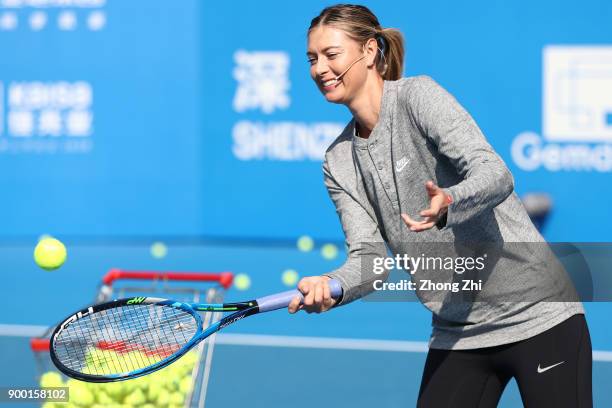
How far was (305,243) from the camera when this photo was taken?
24.9ft

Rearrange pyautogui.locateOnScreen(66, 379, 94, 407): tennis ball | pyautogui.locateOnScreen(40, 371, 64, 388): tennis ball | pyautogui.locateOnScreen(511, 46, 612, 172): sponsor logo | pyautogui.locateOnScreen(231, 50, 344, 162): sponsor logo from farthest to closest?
pyautogui.locateOnScreen(231, 50, 344, 162): sponsor logo
pyautogui.locateOnScreen(511, 46, 612, 172): sponsor logo
pyautogui.locateOnScreen(66, 379, 94, 407): tennis ball
pyautogui.locateOnScreen(40, 371, 64, 388): tennis ball

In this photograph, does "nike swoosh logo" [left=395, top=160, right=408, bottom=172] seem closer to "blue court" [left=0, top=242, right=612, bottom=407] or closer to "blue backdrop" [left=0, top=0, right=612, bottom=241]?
"blue court" [left=0, top=242, right=612, bottom=407]

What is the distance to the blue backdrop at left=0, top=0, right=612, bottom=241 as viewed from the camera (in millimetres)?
7195

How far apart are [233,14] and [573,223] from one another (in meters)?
2.89

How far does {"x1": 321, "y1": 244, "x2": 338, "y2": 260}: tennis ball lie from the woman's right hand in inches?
192

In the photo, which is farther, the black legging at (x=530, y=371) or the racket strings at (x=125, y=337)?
the racket strings at (x=125, y=337)

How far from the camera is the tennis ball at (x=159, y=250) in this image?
7.49m

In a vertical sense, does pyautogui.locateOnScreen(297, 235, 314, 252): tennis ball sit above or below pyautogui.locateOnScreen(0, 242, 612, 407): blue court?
above

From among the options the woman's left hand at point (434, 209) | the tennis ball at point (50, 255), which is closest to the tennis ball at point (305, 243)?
the tennis ball at point (50, 255)

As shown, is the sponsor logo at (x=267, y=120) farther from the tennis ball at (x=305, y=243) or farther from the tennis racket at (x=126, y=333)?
the tennis racket at (x=126, y=333)

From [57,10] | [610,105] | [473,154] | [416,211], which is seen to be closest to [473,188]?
[473,154]

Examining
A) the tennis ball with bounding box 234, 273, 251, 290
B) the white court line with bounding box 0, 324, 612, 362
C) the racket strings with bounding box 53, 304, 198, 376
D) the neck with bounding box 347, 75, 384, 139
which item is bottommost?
the white court line with bounding box 0, 324, 612, 362

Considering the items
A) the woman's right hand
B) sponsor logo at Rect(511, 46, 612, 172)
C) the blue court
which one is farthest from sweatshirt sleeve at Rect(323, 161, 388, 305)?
sponsor logo at Rect(511, 46, 612, 172)

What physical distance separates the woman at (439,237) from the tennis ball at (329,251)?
475cm
